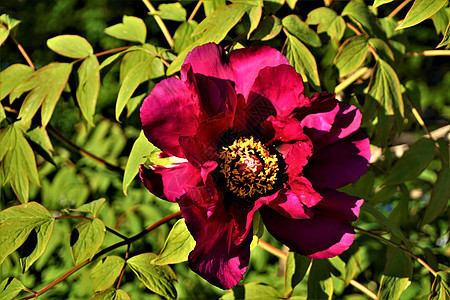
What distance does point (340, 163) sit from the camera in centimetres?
74

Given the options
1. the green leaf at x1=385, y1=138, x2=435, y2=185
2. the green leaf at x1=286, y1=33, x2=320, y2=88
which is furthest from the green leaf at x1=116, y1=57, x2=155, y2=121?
the green leaf at x1=385, y1=138, x2=435, y2=185

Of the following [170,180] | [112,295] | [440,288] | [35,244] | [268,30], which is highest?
[268,30]

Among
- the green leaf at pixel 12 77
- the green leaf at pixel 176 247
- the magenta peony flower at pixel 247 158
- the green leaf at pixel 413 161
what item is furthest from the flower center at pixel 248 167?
the green leaf at pixel 12 77

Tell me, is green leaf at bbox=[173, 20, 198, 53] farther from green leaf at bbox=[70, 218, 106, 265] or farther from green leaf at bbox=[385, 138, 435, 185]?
green leaf at bbox=[385, 138, 435, 185]

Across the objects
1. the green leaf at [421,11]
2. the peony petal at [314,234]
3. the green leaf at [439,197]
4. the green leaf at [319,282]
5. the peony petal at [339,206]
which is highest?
the green leaf at [421,11]

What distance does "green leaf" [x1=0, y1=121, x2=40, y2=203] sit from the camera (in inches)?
34.4

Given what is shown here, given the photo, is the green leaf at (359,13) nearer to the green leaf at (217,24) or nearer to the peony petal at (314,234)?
the green leaf at (217,24)

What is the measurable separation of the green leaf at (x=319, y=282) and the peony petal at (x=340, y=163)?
8.4 inches

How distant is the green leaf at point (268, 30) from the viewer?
81 centimetres

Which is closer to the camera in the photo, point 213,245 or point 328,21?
point 213,245

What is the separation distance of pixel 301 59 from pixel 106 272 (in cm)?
50

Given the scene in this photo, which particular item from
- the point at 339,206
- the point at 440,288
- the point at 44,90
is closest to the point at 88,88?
the point at 44,90

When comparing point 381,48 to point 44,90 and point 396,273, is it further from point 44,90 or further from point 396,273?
point 44,90

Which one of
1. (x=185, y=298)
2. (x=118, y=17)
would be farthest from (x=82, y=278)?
(x=118, y=17)
